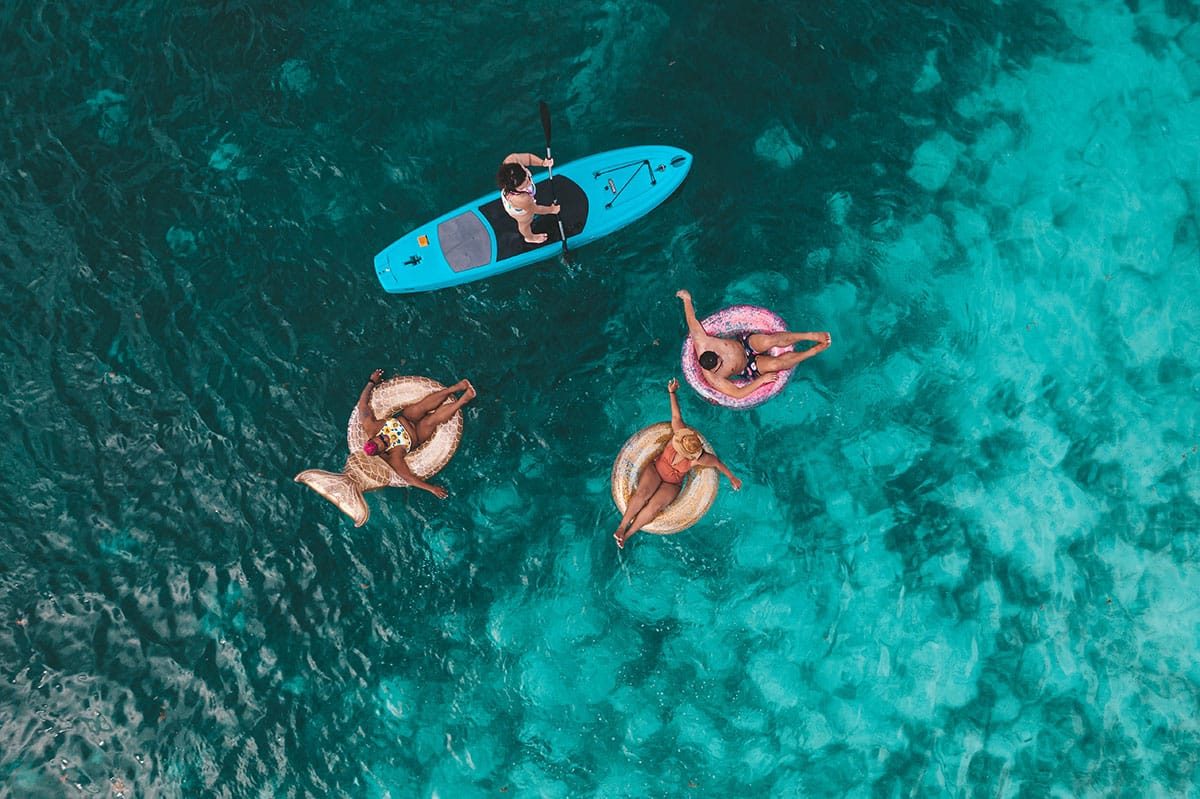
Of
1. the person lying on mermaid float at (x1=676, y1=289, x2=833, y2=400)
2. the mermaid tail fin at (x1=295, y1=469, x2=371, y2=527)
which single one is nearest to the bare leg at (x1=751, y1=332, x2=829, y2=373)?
the person lying on mermaid float at (x1=676, y1=289, x2=833, y2=400)

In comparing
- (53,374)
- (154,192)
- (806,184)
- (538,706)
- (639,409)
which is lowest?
(538,706)

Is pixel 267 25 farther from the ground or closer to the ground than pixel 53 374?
farther from the ground

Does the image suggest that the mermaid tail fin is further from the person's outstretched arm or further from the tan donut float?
the person's outstretched arm

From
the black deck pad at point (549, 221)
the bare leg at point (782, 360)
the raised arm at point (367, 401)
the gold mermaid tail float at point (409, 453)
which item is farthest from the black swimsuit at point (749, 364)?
the raised arm at point (367, 401)

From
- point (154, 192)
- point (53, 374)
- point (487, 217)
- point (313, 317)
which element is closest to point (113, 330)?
point (53, 374)

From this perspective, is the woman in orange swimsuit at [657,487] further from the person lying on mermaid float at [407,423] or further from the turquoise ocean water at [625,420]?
the person lying on mermaid float at [407,423]

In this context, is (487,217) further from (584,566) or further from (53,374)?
(53,374)
